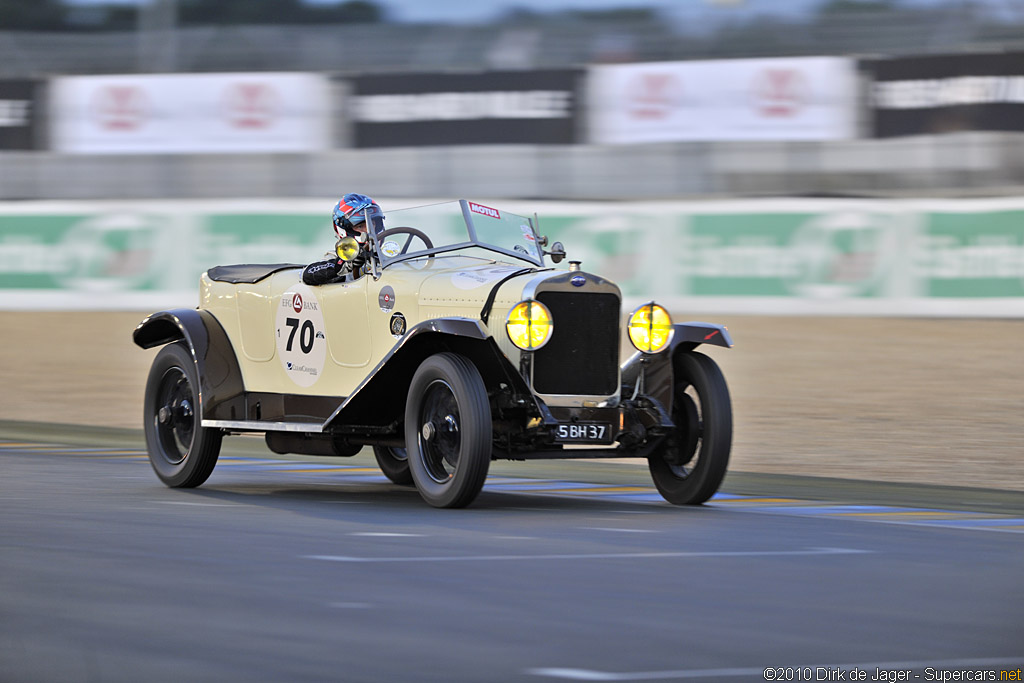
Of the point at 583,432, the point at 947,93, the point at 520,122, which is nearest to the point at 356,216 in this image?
the point at 583,432

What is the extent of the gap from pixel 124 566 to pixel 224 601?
90cm

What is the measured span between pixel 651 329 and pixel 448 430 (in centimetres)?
123

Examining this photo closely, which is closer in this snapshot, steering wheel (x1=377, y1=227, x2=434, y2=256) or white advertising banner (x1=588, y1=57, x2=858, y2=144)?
steering wheel (x1=377, y1=227, x2=434, y2=256)

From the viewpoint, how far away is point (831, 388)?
16.2 metres

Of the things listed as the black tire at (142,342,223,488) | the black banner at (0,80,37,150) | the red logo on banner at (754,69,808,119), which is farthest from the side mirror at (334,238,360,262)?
the black banner at (0,80,37,150)

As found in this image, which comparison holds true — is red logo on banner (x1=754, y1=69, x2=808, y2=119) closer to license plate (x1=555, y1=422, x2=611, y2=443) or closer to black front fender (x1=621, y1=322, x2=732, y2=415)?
black front fender (x1=621, y1=322, x2=732, y2=415)

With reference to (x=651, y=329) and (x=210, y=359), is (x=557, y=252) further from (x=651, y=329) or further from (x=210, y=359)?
(x=210, y=359)

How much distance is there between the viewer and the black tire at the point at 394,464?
33.0 ft

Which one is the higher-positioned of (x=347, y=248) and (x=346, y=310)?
(x=347, y=248)

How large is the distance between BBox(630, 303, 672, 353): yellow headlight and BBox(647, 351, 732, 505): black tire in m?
0.16

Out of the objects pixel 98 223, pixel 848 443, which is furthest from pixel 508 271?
pixel 98 223

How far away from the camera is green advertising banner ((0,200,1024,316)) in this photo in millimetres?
19359

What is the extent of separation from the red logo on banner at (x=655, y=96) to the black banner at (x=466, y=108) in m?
0.81

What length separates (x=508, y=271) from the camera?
8.64 meters
